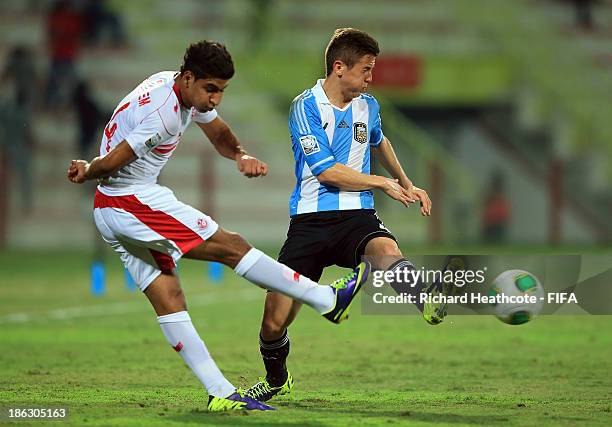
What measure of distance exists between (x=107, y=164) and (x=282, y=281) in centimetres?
115

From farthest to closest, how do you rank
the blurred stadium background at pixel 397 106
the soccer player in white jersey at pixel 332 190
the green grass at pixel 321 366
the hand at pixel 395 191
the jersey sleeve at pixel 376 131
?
the blurred stadium background at pixel 397 106
the jersey sleeve at pixel 376 131
the soccer player in white jersey at pixel 332 190
the hand at pixel 395 191
the green grass at pixel 321 366

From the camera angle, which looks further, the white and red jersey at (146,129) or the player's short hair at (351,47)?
the player's short hair at (351,47)

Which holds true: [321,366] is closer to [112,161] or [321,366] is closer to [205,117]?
[205,117]

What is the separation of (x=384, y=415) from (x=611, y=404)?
1408 mm

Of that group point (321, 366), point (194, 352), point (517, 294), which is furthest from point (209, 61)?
point (321, 366)

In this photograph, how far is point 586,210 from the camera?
27797mm

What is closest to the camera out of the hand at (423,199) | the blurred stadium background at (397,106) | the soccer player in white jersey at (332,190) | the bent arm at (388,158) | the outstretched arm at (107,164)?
the outstretched arm at (107,164)

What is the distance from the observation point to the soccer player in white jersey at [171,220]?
6.70m

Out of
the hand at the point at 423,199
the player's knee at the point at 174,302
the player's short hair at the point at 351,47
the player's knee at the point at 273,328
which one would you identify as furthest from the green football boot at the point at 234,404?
the player's short hair at the point at 351,47

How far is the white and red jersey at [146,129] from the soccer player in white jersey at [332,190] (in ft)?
2.68

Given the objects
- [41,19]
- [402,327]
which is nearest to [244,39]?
[41,19]

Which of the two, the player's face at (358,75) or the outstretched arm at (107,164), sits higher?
the player's face at (358,75)

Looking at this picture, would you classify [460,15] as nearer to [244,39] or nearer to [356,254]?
[244,39]

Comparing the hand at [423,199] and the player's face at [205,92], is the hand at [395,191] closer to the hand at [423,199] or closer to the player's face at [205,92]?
the hand at [423,199]
